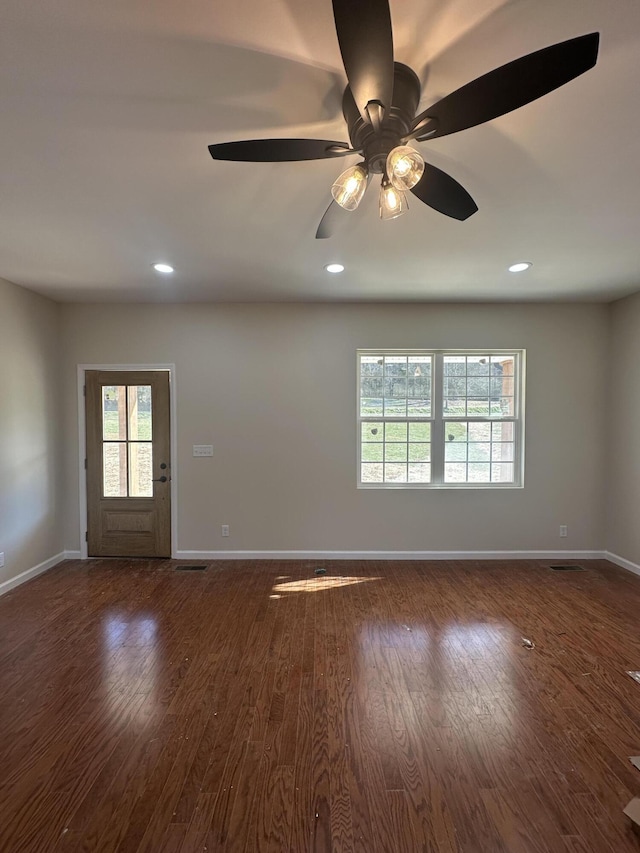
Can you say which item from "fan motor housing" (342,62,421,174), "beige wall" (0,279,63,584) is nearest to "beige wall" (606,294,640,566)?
"fan motor housing" (342,62,421,174)

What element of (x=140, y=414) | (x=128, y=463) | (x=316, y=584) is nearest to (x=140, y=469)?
(x=128, y=463)

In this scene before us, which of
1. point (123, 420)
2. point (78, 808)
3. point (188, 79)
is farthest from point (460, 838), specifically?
point (123, 420)

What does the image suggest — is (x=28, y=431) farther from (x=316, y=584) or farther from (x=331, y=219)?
(x=331, y=219)

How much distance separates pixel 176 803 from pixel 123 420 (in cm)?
353

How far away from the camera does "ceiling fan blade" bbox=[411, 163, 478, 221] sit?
5.07 ft

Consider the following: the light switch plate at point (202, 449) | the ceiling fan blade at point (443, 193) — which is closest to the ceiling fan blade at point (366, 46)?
the ceiling fan blade at point (443, 193)

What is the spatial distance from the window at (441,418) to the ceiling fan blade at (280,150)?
9.82 ft

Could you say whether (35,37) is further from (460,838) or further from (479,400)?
(479,400)

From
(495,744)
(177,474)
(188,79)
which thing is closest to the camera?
(188,79)

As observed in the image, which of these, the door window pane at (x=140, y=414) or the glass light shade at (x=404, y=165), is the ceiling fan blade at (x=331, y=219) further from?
the door window pane at (x=140, y=414)

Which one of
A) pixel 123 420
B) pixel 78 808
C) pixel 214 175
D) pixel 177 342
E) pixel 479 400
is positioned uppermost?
pixel 214 175

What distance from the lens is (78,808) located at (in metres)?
1.55

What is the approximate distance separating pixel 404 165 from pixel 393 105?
24 centimetres

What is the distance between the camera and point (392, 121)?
1313mm
